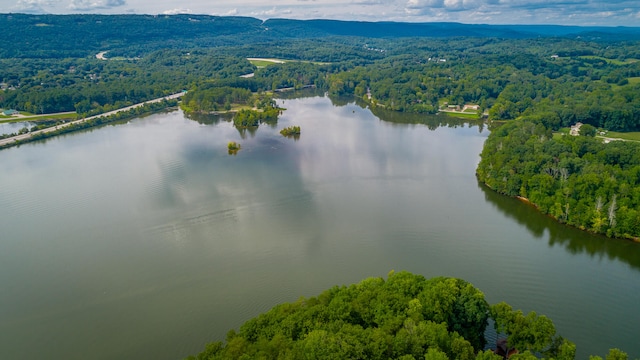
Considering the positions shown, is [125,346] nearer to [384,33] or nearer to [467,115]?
[467,115]

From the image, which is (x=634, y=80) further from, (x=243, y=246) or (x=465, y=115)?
(x=243, y=246)

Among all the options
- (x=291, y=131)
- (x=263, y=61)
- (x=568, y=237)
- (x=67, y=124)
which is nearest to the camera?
(x=568, y=237)

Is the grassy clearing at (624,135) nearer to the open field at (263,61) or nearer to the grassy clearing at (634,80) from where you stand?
the grassy clearing at (634,80)

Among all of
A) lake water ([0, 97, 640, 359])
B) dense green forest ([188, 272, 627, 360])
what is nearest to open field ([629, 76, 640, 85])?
lake water ([0, 97, 640, 359])

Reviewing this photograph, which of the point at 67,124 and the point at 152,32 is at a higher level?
the point at 152,32

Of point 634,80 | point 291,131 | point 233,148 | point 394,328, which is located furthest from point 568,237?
point 634,80

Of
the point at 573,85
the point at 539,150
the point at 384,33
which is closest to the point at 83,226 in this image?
the point at 539,150
